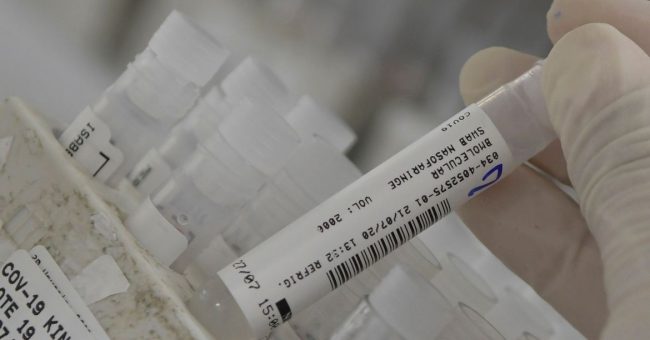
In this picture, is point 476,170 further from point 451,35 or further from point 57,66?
point 57,66

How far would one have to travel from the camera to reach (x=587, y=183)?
1.51 feet

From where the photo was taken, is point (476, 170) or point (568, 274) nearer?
point (476, 170)

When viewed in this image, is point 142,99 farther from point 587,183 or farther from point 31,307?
point 587,183

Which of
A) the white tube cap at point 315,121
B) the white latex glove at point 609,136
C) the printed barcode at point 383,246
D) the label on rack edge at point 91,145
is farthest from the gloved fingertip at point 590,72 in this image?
the label on rack edge at point 91,145

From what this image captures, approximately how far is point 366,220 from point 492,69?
0.24 m

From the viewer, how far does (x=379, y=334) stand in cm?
44

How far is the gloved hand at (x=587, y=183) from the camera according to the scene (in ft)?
1.36

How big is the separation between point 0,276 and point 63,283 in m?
0.05

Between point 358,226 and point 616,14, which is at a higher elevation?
point 616,14

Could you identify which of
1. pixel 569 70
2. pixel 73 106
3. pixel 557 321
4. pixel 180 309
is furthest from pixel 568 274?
pixel 73 106

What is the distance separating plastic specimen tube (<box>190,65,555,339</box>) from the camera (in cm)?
43

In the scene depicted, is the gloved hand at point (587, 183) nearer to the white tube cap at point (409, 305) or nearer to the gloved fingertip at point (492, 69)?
the gloved fingertip at point (492, 69)

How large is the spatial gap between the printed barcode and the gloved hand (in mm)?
104

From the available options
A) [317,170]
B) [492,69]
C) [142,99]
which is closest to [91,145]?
[142,99]
